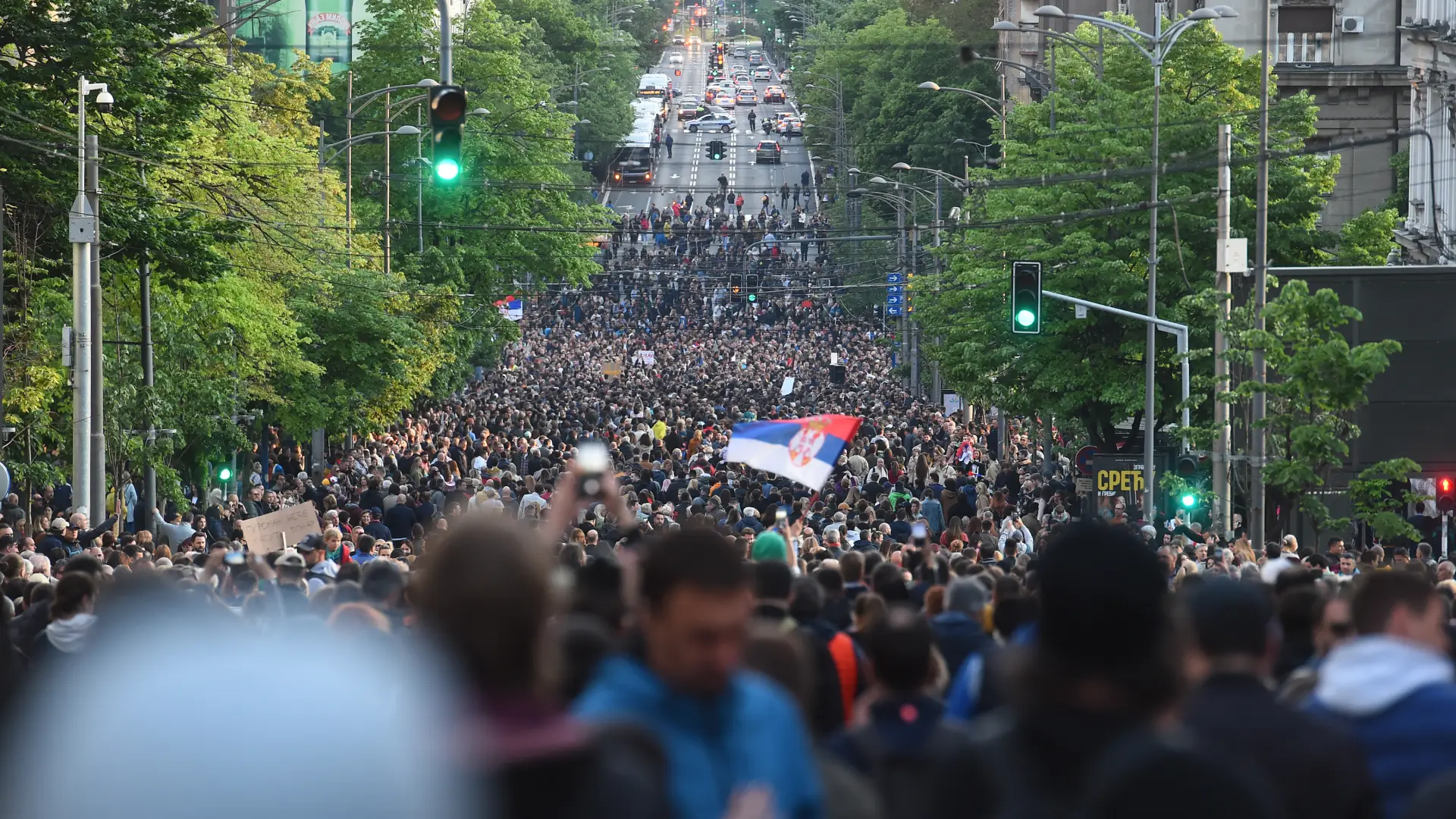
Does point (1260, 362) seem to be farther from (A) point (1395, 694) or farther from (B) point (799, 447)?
(A) point (1395, 694)

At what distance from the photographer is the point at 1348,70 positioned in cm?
6162

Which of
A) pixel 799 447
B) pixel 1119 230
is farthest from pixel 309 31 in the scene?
pixel 799 447

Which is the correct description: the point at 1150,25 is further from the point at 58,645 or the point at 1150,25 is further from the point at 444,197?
the point at 58,645

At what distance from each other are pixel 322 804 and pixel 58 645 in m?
8.34

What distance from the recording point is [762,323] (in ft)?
320

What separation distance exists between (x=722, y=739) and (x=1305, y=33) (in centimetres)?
6257

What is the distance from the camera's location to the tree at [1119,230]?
41.7 metres

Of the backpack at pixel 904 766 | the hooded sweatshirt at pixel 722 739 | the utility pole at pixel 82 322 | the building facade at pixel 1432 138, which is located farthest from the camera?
the building facade at pixel 1432 138

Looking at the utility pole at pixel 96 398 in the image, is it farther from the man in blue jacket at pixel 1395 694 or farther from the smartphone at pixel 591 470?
the man in blue jacket at pixel 1395 694

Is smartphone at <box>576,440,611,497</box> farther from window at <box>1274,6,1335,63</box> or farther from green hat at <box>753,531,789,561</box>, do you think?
window at <box>1274,6,1335,63</box>

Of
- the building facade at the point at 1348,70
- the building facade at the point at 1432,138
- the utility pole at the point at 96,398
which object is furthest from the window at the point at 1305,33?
the utility pole at the point at 96,398

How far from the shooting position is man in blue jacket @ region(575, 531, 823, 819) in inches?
164

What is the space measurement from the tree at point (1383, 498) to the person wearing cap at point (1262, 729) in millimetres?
22490

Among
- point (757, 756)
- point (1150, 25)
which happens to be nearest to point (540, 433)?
point (1150, 25)
